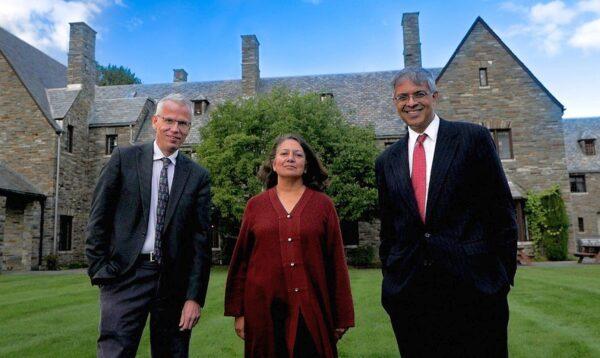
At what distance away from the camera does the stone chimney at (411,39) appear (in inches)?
927

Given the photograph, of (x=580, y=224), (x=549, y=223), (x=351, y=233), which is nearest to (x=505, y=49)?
(x=549, y=223)

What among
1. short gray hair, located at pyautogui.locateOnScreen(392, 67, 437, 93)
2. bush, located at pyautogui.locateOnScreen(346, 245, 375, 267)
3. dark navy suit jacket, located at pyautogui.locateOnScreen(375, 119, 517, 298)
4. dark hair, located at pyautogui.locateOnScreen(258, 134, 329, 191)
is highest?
short gray hair, located at pyautogui.locateOnScreen(392, 67, 437, 93)

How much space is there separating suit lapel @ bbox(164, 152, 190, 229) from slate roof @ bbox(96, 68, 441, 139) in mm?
19971

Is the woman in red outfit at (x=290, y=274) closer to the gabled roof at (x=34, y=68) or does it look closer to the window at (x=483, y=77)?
the window at (x=483, y=77)

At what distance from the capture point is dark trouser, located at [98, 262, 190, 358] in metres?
2.65

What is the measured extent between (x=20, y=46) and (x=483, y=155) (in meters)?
27.2

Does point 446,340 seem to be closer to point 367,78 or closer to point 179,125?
point 179,125

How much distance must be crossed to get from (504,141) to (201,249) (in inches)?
797

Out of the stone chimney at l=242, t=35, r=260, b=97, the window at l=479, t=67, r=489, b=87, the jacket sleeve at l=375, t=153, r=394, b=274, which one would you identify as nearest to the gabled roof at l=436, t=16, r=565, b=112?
the window at l=479, t=67, r=489, b=87

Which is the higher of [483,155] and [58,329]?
[483,155]

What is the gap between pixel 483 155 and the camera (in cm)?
247

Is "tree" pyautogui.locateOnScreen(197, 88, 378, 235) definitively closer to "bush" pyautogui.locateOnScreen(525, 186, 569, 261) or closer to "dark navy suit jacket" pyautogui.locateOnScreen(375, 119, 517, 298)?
"bush" pyautogui.locateOnScreen(525, 186, 569, 261)

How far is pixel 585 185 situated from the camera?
104ft

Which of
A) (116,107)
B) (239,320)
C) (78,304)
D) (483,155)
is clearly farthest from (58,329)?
(116,107)
